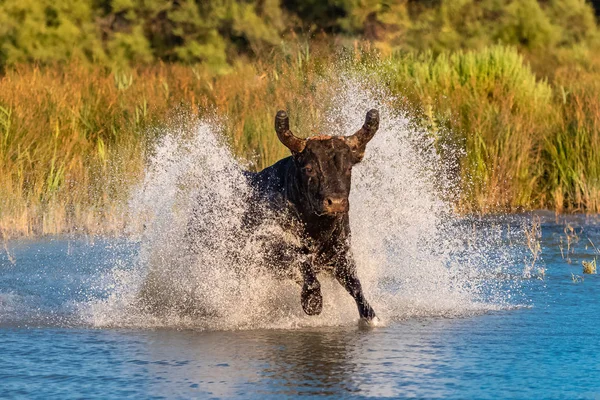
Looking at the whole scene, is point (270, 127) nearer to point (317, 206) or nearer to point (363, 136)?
point (363, 136)

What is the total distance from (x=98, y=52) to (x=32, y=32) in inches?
74.2

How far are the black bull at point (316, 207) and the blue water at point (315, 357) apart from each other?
1.34 feet

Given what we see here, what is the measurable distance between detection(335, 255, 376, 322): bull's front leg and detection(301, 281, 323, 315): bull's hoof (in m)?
0.36

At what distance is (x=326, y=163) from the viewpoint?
8.83m

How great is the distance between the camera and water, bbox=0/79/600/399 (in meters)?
7.18

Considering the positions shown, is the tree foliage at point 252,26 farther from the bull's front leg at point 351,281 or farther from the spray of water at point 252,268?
the bull's front leg at point 351,281

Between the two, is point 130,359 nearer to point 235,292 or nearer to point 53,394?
point 53,394

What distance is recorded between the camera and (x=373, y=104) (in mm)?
14461

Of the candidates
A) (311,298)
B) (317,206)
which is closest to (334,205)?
(317,206)

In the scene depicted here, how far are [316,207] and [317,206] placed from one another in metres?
0.03

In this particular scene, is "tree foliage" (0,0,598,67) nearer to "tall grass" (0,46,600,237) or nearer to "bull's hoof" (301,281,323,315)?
"tall grass" (0,46,600,237)

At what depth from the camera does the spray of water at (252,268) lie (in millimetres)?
9398

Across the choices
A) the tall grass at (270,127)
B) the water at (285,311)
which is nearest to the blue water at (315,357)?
the water at (285,311)

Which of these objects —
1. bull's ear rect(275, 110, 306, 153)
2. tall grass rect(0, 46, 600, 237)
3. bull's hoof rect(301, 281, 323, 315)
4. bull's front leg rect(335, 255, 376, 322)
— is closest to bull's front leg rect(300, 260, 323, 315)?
bull's hoof rect(301, 281, 323, 315)
